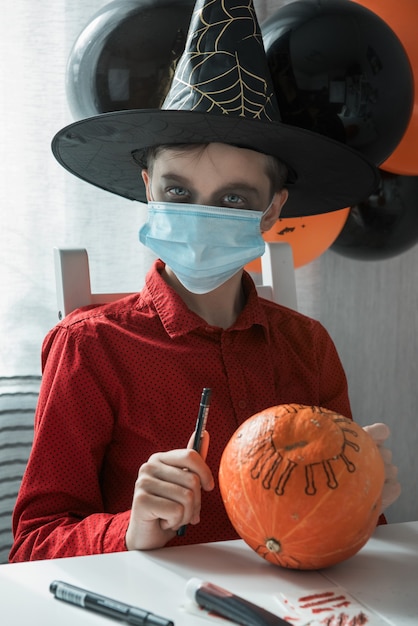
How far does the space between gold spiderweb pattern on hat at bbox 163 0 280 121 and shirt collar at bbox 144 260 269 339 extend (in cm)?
27

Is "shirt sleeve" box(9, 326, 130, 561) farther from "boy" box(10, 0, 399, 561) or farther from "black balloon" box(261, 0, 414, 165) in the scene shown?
"black balloon" box(261, 0, 414, 165)

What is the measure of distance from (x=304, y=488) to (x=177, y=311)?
520 mm

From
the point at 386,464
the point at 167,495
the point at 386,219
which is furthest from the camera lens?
the point at 386,219

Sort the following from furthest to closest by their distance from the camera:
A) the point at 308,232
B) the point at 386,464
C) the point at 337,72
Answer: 1. the point at 308,232
2. the point at 337,72
3. the point at 386,464

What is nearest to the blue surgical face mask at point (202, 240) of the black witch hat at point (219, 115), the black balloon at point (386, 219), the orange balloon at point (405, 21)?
the black witch hat at point (219, 115)

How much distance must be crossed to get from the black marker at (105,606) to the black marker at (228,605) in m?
0.05

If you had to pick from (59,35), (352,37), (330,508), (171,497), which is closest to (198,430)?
(171,497)

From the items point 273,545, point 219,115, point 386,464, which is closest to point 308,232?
point 219,115

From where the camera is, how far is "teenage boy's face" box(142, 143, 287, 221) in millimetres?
1229

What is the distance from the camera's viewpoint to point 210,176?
123 centimetres

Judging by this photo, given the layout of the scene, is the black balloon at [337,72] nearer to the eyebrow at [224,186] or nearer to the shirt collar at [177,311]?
the eyebrow at [224,186]

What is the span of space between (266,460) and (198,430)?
0.39 feet

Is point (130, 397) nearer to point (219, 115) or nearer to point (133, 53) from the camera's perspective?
point (219, 115)

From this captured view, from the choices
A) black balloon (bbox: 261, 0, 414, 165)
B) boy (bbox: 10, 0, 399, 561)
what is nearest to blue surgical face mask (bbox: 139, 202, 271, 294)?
boy (bbox: 10, 0, 399, 561)
